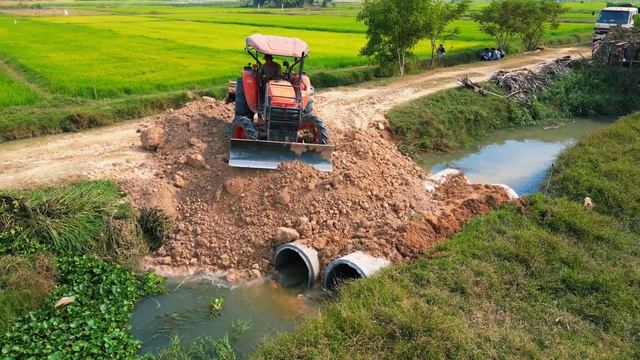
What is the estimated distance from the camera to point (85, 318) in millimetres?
5961

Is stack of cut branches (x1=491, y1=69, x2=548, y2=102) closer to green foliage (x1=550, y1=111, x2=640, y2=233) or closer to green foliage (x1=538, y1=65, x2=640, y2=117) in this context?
green foliage (x1=538, y1=65, x2=640, y2=117)

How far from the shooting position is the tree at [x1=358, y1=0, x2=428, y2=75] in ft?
61.4

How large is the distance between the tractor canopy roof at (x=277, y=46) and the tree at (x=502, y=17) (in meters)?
19.0

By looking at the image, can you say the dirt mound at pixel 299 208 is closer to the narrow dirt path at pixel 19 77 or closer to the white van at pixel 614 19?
the narrow dirt path at pixel 19 77

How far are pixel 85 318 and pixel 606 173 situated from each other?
9.80 metres

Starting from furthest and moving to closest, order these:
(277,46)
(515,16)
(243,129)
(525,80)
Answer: (515,16), (525,80), (243,129), (277,46)

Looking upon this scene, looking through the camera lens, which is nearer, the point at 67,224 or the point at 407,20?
the point at 67,224

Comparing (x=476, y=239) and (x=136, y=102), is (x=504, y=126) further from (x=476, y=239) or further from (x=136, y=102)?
(x=136, y=102)

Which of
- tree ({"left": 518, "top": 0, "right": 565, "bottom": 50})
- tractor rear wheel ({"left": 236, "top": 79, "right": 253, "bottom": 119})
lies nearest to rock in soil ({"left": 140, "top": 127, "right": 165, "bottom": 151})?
tractor rear wheel ({"left": 236, "top": 79, "right": 253, "bottom": 119})

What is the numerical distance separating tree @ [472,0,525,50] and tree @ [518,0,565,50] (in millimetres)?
323

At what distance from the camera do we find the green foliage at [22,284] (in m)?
6.14

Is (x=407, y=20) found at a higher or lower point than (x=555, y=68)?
higher

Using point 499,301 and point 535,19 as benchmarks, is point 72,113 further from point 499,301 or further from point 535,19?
point 535,19

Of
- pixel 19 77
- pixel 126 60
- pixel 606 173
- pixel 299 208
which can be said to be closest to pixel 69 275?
pixel 299 208
